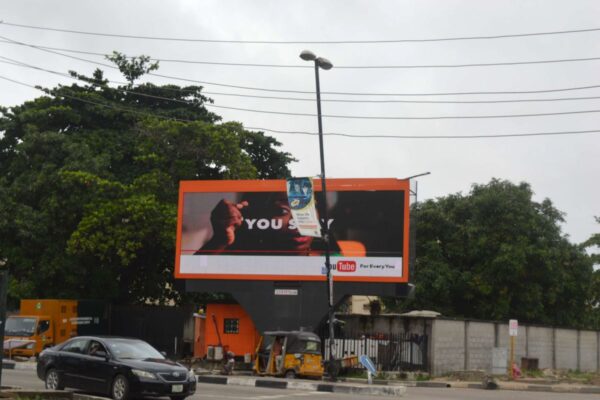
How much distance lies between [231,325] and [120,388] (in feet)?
63.8

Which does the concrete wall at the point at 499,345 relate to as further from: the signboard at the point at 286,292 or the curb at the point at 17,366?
the curb at the point at 17,366

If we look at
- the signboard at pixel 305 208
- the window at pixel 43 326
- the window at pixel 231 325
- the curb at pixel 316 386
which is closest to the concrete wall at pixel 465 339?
the window at pixel 231 325

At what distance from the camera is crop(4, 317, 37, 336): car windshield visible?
120 feet

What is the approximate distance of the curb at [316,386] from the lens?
22314 millimetres

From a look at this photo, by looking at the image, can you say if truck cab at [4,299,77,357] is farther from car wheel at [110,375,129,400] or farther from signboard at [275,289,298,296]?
car wheel at [110,375,129,400]

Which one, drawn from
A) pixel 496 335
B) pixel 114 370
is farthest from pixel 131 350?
pixel 496 335

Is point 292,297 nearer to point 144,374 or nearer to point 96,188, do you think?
point 96,188

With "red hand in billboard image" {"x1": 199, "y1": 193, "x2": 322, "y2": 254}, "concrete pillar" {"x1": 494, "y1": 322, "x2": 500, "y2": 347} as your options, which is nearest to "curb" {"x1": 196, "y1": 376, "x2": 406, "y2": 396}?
"red hand in billboard image" {"x1": 199, "y1": 193, "x2": 322, "y2": 254}

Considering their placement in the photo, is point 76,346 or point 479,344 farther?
point 479,344

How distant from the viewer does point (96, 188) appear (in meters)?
41.2

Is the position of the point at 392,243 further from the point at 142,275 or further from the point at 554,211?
the point at 554,211

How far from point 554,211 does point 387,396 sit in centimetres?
3581

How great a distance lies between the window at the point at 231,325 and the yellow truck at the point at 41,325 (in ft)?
26.3

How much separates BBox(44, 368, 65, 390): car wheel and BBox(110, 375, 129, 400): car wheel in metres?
1.90
